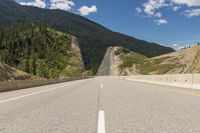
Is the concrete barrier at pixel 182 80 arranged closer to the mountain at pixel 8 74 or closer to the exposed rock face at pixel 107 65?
the mountain at pixel 8 74

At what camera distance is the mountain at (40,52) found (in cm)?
12688

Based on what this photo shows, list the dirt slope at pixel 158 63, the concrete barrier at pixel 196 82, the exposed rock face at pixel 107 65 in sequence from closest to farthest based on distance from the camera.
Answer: the concrete barrier at pixel 196 82, the dirt slope at pixel 158 63, the exposed rock face at pixel 107 65

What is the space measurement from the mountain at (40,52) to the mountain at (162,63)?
73.7 ft

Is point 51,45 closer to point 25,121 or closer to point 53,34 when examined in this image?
point 53,34

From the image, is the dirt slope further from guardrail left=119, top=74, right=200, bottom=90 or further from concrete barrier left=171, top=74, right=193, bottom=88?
concrete barrier left=171, top=74, right=193, bottom=88

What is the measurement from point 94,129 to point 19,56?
14394cm

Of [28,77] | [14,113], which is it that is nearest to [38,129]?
[14,113]

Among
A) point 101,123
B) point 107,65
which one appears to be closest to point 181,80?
point 101,123

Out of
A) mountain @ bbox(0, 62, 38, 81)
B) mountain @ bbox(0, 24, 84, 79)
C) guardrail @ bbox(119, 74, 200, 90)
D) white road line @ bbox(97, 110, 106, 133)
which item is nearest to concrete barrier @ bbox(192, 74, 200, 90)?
guardrail @ bbox(119, 74, 200, 90)

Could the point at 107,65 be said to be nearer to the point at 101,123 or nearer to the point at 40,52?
the point at 40,52

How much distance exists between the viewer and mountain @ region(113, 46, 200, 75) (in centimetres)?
10010

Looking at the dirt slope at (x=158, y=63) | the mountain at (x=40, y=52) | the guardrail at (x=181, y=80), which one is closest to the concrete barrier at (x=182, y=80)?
the guardrail at (x=181, y=80)

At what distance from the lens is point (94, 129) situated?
6531mm

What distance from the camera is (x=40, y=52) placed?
478 feet
